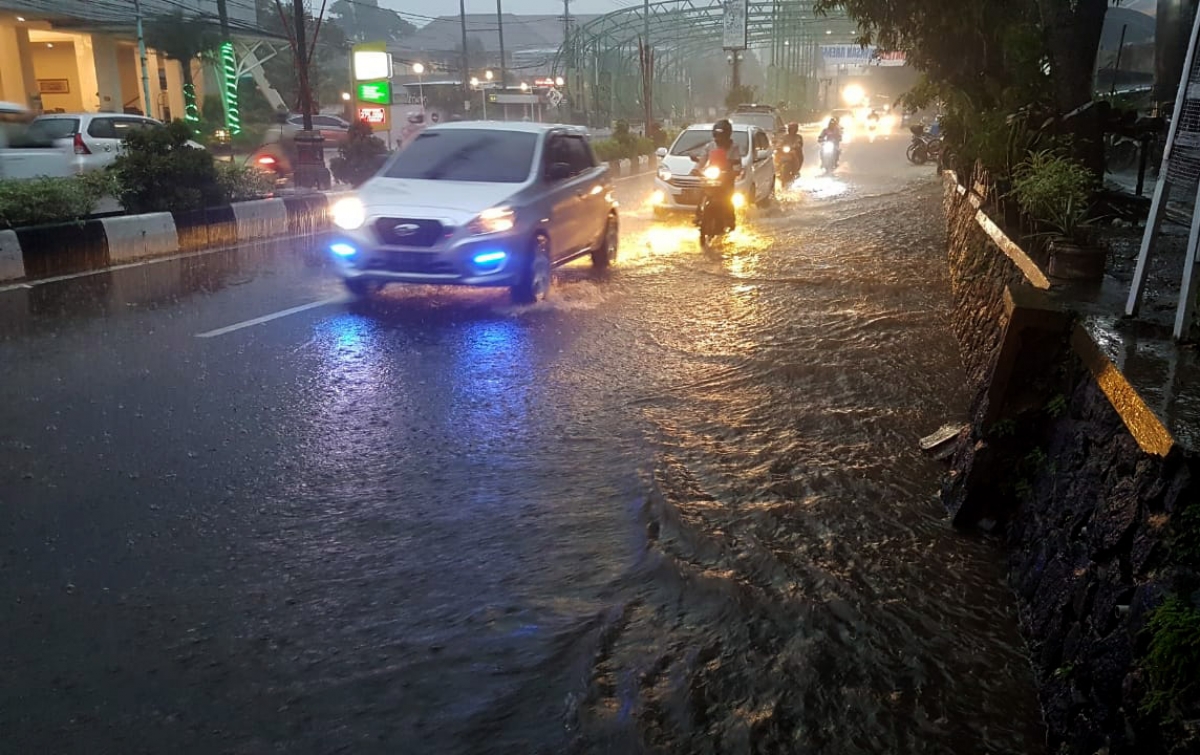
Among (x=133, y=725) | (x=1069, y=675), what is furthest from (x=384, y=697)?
(x=1069, y=675)

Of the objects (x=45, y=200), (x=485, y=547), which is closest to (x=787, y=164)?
(x=45, y=200)

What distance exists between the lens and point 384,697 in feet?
9.90

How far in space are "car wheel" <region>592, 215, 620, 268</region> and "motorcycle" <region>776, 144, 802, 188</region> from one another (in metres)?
13.8

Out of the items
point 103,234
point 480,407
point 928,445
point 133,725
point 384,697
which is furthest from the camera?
point 103,234

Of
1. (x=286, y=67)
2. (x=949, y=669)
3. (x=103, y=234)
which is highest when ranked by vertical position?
(x=286, y=67)

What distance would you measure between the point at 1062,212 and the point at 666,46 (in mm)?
A: 68977

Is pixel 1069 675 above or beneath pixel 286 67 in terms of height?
beneath

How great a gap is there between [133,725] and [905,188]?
2269 centimetres

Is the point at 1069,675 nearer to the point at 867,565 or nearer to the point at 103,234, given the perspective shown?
the point at 867,565

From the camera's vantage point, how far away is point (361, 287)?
8.90 meters

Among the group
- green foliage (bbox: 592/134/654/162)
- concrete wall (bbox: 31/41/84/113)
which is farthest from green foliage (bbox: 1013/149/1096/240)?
concrete wall (bbox: 31/41/84/113)

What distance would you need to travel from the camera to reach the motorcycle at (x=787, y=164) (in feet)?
80.6

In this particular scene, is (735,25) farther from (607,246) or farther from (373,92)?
(607,246)

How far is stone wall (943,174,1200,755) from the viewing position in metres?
2.55
